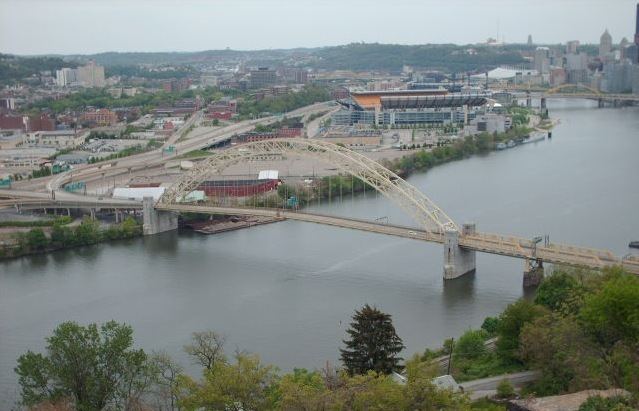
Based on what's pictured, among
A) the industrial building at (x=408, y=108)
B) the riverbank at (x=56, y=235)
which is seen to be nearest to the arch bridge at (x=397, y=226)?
the riverbank at (x=56, y=235)

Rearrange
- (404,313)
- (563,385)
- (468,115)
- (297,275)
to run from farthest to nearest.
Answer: (468,115) → (297,275) → (404,313) → (563,385)

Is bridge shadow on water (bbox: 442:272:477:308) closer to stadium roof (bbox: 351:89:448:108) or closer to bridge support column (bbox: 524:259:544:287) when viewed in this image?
bridge support column (bbox: 524:259:544:287)

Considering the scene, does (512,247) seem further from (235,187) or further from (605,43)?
(605,43)

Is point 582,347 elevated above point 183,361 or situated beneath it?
elevated above

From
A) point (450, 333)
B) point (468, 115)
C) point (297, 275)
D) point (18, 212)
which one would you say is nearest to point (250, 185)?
point (18, 212)

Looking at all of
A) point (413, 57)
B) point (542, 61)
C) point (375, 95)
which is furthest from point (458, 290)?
point (413, 57)

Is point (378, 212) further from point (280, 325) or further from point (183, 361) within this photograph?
point (183, 361)

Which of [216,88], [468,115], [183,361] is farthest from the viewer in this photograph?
[216,88]
